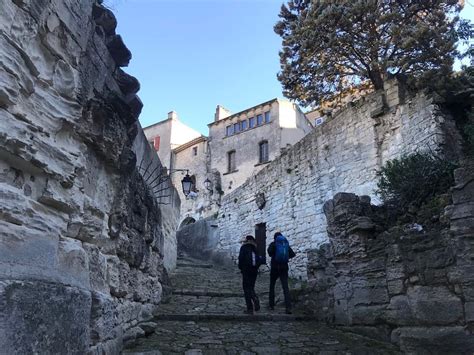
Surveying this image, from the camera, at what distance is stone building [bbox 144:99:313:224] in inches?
1015

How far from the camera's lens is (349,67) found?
39.7 feet

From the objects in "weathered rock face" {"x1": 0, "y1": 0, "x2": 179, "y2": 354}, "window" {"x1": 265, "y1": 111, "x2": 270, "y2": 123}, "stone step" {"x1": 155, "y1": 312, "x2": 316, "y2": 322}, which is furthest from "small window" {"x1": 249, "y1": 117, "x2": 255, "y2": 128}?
"weathered rock face" {"x1": 0, "y1": 0, "x2": 179, "y2": 354}

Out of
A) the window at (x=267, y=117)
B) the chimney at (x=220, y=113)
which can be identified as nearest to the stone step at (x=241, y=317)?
the window at (x=267, y=117)

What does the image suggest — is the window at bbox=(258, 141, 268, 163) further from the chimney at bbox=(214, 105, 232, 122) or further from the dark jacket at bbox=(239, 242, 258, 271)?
the dark jacket at bbox=(239, 242, 258, 271)

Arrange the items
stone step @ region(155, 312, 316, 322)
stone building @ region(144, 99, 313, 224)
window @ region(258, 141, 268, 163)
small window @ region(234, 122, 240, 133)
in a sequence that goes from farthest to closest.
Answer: small window @ region(234, 122, 240, 133) < window @ region(258, 141, 268, 163) < stone building @ region(144, 99, 313, 224) < stone step @ region(155, 312, 316, 322)

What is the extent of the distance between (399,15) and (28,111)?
1130 centimetres

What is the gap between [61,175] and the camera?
232cm

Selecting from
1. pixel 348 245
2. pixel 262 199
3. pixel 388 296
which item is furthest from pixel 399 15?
pixel 388 296

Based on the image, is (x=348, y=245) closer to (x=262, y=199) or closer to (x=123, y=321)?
(x=123, y=321)

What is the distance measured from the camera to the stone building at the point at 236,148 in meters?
25.8

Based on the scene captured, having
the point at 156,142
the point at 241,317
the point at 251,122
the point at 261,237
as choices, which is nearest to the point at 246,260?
the point at 241,317

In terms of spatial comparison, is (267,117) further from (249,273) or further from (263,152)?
(249,273)

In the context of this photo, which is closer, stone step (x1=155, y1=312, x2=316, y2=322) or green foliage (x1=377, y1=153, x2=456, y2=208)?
green foliage (x1=377, y1=153, x2=456, y2=208)

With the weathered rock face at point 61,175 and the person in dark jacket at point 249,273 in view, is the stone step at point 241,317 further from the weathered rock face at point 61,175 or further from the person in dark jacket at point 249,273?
the weathered rock face at point 61,175
